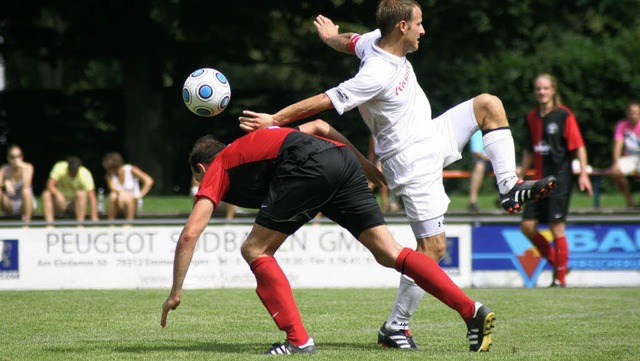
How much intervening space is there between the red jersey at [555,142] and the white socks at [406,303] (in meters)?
5.24

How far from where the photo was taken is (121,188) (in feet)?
52.2

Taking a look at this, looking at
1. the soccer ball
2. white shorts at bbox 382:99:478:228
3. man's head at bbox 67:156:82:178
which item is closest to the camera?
white shorts at bbox 382:99:478:228

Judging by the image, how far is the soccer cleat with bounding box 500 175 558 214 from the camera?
712 cm

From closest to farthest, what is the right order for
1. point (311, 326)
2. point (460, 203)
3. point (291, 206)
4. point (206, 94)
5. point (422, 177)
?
1. point (291, 206)
2. point (422, 177)
3. point (206, 94)
4. point (311, 326)
5. point (460, 203)

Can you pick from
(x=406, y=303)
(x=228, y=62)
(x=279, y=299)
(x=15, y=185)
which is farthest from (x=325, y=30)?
(x=228, y=62)

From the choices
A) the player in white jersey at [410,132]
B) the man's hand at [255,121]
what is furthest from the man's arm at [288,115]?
the player in white jersey at [410,132]

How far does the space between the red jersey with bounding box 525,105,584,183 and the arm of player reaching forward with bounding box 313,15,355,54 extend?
485cm

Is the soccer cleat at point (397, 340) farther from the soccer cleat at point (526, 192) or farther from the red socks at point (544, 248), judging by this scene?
the red socks at point (544, 248)

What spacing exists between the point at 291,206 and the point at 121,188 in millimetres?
9927

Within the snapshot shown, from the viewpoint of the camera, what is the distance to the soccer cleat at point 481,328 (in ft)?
21.1

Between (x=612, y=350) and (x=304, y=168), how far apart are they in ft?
7.25

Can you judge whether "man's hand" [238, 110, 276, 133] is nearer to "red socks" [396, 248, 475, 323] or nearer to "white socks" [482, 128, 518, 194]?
"red socks" [396, 248, 475, 323]

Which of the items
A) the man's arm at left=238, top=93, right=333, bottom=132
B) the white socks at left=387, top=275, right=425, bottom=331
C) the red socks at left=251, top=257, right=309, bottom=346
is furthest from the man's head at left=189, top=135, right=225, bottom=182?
the white socks at left=387, top=275, right=425, bottom=331

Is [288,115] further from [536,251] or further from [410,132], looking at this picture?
[536,251]
